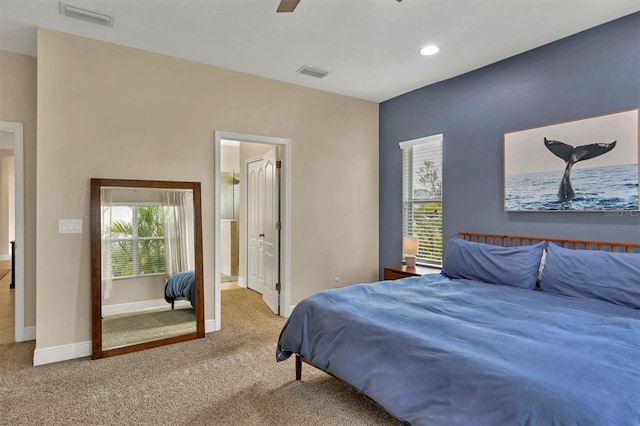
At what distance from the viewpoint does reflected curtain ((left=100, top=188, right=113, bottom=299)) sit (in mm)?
3334

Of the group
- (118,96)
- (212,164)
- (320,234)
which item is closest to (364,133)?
(320,234)

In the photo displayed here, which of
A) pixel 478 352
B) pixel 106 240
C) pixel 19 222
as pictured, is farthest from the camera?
pixel 19 222

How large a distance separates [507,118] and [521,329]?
2.45 metres

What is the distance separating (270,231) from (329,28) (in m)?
2.57

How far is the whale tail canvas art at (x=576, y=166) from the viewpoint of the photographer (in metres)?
A: 2.89

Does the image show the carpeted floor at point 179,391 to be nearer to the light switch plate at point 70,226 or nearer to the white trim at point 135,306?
the white trim at point 135,306

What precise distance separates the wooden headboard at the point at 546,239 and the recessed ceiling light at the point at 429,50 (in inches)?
76.0

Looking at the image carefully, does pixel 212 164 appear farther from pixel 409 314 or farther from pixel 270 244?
pixel 409 314

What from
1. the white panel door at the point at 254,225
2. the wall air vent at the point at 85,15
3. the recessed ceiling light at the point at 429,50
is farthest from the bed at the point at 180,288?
the recessed ceiling light at the point at 429,50

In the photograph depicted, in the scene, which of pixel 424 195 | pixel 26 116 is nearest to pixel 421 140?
pixel 424 195

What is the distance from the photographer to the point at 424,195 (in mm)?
4617

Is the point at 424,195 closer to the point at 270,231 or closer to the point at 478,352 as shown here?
the point at 270,231

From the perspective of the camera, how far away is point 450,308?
2.47m

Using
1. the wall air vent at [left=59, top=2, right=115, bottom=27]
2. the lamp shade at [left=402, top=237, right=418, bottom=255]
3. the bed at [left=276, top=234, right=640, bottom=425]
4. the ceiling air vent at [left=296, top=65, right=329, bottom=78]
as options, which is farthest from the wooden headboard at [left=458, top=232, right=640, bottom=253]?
the wall air vent at [left=59, top=2, right=115, bottom=27]
